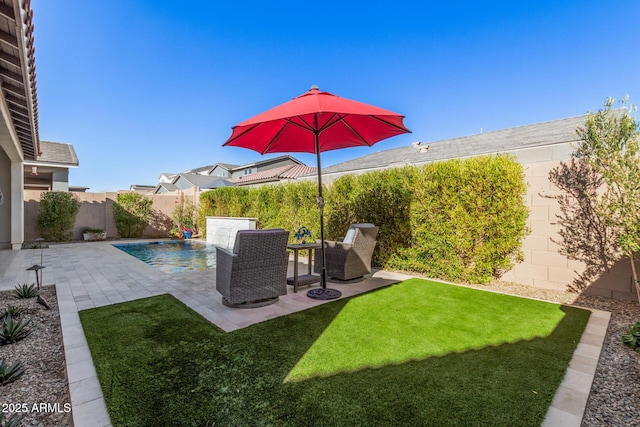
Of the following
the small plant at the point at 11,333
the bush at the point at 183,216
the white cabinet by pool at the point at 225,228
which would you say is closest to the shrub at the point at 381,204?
the white cabinet by pool at the point at 225,228

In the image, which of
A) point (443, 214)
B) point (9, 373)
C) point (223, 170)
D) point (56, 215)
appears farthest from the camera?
point (223, 170)

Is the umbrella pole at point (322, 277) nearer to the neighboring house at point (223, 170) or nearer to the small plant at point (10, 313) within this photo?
the small plant at point (10, 313)

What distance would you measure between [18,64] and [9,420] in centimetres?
496

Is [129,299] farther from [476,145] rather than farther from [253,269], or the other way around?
[476,145]

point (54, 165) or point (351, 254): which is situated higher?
point (54, 165)

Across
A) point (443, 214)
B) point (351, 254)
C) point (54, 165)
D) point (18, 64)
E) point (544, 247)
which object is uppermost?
point (54, 165)

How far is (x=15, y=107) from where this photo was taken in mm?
6410

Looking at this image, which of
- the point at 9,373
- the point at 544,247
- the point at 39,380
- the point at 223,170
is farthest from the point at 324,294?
the point at 223,170

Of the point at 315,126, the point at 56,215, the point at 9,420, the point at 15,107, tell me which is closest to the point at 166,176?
the point at 56,215

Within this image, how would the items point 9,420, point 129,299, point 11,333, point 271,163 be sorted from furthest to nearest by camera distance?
point 271,163, point 129,299, point 11,333, point 9,420

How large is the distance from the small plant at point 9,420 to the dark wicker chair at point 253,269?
2425mm

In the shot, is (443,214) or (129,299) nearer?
(129,299)

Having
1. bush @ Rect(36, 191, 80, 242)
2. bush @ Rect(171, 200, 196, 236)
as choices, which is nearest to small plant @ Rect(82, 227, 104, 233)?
bush @ Rect(36, 191, 80, 242)

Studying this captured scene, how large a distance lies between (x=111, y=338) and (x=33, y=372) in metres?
0.71
